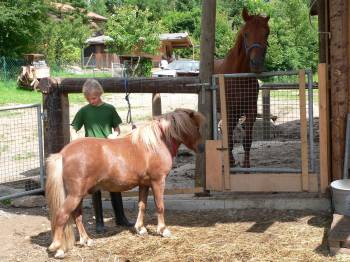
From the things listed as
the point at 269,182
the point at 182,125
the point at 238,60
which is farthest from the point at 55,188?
the point at 238,60

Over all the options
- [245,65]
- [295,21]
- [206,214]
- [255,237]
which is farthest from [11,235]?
[295,21]

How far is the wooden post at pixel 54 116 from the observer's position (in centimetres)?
641

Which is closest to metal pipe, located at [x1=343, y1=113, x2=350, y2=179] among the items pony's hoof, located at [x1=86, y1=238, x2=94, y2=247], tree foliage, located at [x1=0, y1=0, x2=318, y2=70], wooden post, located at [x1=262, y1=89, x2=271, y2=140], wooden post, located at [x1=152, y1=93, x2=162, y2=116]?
pony's hoof, located at [x1=86, y1=238, x2=94, y2=247]

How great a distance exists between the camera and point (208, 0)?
5.85 m

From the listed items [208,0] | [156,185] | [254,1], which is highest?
[254,1]

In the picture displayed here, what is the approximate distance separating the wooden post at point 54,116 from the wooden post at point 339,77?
3.37 m

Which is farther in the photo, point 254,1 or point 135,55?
point 254,1

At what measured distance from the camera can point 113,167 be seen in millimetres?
4707

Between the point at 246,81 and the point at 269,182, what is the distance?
5.24 ft

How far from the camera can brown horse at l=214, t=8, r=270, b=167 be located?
630cm

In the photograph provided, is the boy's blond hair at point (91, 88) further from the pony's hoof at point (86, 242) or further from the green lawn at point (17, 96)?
the green lawn at point (17, 96)

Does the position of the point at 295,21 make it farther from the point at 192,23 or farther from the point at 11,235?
the point at 11,235

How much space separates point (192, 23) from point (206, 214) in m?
54.7

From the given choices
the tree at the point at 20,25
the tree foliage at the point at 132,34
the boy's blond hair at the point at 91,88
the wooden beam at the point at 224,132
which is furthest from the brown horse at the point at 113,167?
the tree foliage at the point at 132,34
